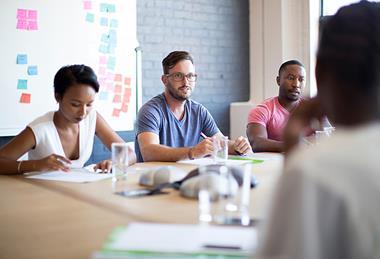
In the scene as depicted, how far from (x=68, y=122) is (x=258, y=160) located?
0.89m

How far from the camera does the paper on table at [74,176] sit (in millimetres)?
1650

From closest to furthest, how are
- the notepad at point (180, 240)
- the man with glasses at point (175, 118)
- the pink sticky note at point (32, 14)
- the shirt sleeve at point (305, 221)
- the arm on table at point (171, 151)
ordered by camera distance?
the shirt sleeve at point (305, 221) → the notepad at point (180, 240) → the arm on table at point (171, 151) → the man with glasses at point (175, 118) → the pink sticky note at point (32, 14)

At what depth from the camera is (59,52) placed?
3.18m

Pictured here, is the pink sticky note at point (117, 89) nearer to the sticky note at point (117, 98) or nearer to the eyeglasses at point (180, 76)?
the sticky note at point (117, 98)

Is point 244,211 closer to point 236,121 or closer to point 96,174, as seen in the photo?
point 96,174

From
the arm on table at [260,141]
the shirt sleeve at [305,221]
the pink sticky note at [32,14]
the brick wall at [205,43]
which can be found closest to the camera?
the shirt sleeve at [305,221]

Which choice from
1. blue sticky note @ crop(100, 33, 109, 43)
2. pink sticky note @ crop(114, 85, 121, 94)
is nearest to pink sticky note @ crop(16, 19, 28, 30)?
blue sticky note @ crop(100, 33, 109, 43)

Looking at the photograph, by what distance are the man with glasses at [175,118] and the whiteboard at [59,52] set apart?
87cm

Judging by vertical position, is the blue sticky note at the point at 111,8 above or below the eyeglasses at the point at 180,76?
above

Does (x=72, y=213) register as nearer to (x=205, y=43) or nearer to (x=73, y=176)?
(x=73, y=176)

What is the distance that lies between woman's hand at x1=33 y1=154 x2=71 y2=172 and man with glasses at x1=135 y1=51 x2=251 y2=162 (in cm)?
54

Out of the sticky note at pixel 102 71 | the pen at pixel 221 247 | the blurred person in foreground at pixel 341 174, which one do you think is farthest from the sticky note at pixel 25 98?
the blurred person in foreground at pixel 341 174

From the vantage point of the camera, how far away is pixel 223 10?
14.2 feet

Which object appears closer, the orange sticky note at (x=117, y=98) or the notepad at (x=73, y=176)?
the notepad at (x=73, y=176)
